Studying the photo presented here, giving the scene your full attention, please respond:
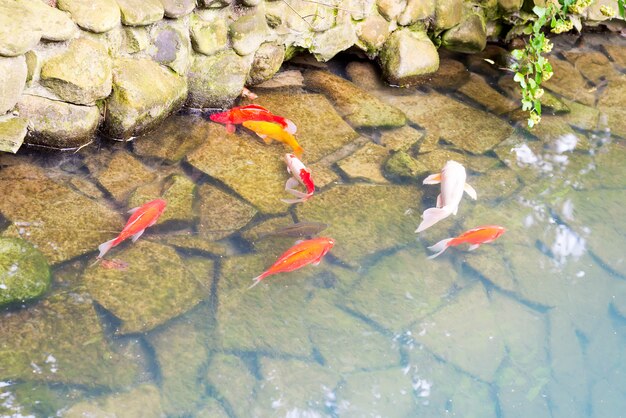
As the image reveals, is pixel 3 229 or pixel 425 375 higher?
pixel 3 229

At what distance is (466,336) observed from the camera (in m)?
3.98

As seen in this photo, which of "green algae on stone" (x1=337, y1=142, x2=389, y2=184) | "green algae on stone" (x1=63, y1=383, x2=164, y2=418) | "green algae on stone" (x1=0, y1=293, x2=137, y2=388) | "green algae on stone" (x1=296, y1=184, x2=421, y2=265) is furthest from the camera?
"green algae on stone" (x1=337, y1=142, x2=389, y2=184)

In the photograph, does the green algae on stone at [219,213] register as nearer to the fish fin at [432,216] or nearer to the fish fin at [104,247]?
the fish fin at [104,247]

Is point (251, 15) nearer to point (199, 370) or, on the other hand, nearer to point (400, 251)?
point (400, 251)

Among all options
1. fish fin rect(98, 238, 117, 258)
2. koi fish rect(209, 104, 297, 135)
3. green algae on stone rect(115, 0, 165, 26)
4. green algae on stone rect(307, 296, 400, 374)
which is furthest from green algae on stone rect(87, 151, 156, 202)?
green algae on stone rect(307, 296, 400, 374)

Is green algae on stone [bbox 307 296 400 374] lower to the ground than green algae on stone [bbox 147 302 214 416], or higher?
lower

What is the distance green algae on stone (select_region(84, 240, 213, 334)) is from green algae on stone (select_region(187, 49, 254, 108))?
5.35 ft

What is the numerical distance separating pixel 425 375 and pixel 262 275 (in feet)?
3.60

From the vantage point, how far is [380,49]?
6.18 m

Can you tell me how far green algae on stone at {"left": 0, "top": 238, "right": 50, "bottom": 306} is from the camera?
137 inches

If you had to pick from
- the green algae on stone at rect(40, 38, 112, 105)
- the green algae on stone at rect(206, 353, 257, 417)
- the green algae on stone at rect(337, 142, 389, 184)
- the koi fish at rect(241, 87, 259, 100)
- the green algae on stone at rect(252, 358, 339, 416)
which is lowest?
the green algae on stone at rect(252, 358, 339, 416)

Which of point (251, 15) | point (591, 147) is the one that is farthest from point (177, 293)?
point (591, 147)

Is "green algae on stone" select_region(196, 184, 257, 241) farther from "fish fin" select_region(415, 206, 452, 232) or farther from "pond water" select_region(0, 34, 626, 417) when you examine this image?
"fish fin" select_region(415, 206, 452, 232)

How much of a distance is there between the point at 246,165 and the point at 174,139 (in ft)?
1.93
